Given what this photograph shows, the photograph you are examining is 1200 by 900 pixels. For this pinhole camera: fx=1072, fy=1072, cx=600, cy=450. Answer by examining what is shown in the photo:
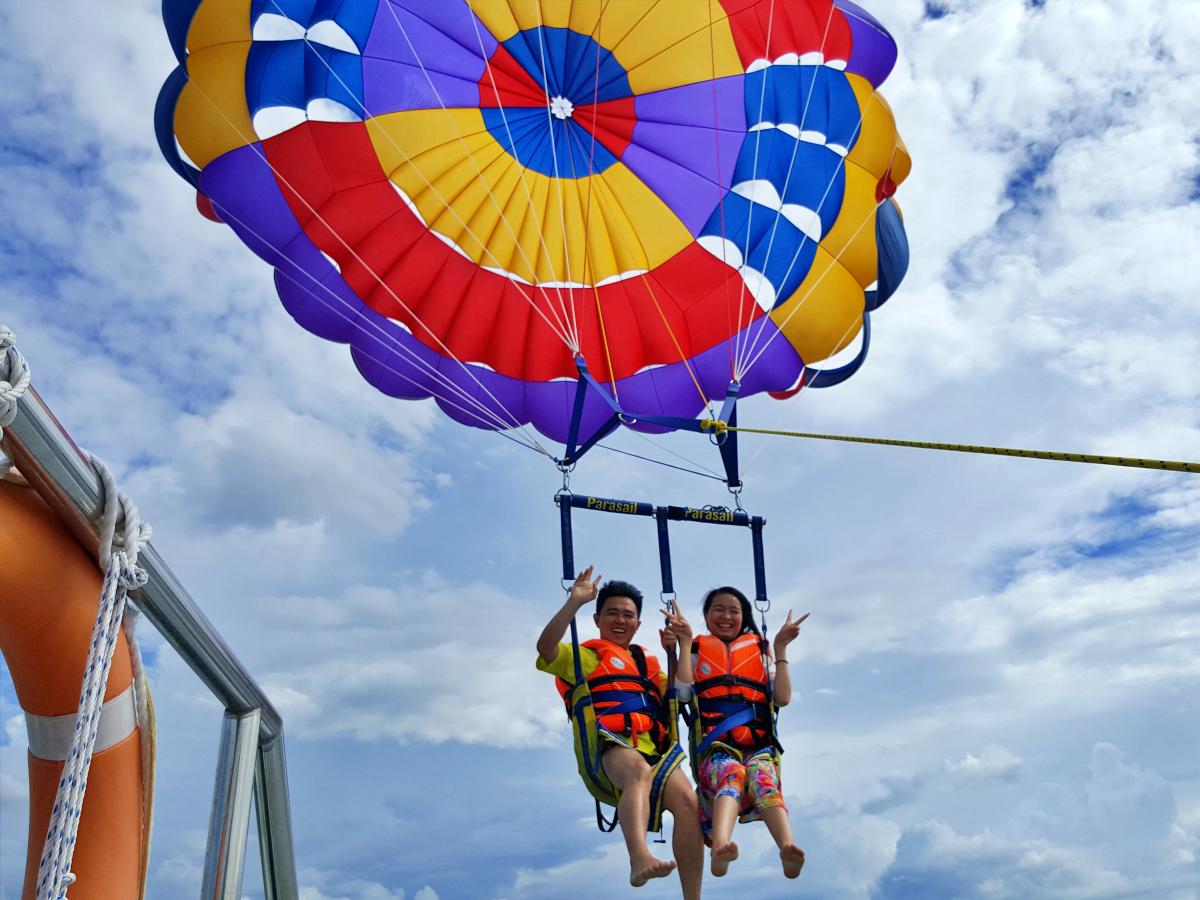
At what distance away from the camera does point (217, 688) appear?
58.1 inches

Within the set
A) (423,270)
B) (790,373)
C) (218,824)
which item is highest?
(423,270)

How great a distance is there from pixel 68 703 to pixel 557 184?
18.4 ft

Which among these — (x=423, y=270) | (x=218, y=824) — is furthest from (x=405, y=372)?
(x=218, y=824)

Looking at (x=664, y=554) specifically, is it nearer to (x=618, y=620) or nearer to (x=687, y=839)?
(x=618, y=620)

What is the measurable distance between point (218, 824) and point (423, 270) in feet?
17.4

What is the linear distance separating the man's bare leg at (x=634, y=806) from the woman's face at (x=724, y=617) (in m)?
→ 0.79

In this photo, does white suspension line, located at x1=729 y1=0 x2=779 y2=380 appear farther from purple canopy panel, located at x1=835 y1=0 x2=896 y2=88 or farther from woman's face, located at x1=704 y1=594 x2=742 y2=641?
woman's face, located at x1=704 y1=594 x2=742 y2=641

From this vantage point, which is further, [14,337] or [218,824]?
[218,824]

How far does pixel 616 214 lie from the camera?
22.0ft

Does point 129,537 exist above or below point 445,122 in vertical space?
below

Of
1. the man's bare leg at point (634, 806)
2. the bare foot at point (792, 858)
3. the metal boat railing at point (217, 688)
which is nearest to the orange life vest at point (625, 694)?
the man's bare leg at point (634, 806)

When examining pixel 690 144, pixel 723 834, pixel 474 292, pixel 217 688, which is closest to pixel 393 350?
pixel 474 292

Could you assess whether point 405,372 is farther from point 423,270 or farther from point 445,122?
point 445,122

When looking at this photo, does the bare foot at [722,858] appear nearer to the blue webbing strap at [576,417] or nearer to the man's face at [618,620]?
the man's face at [618,620]
